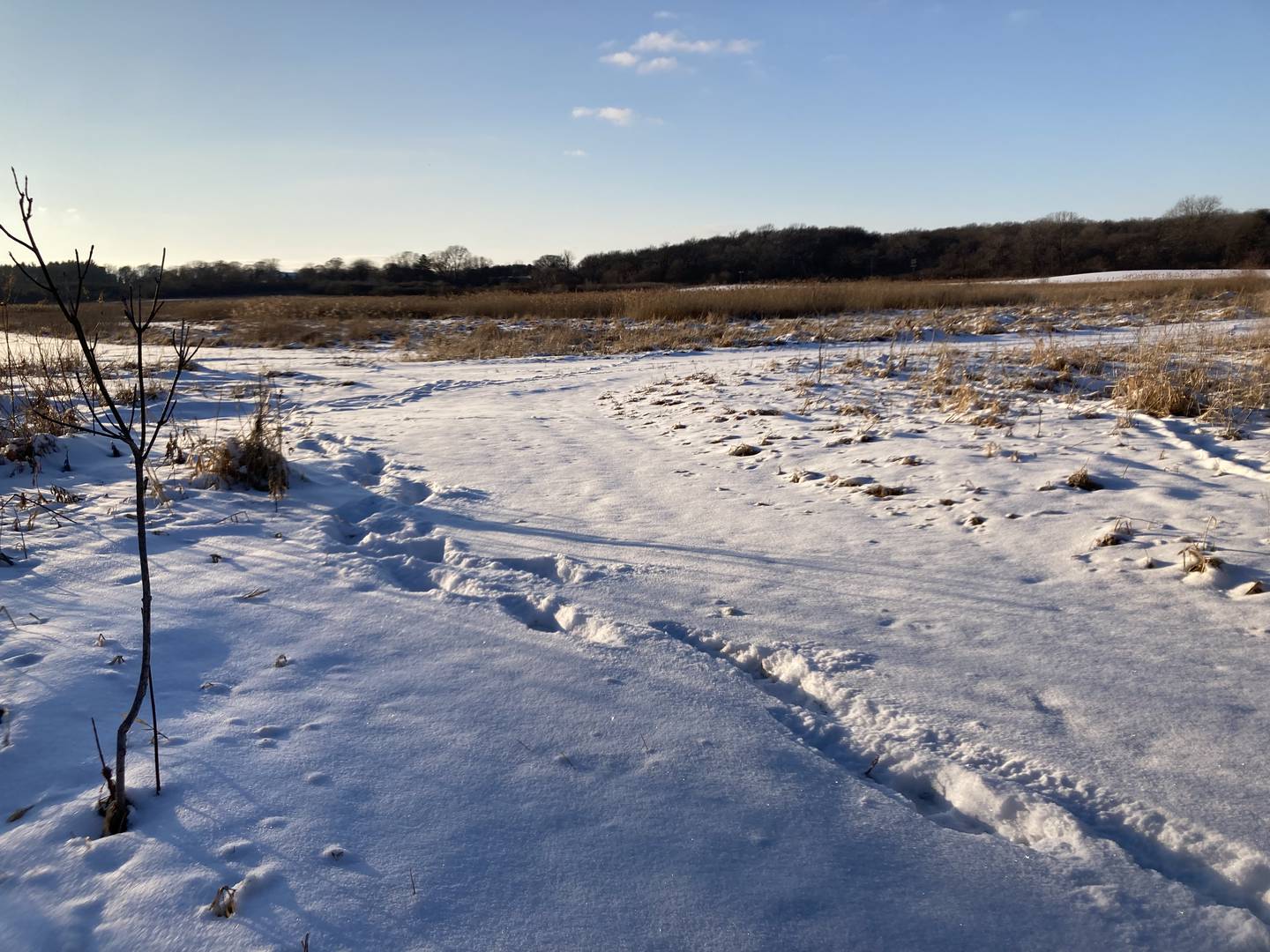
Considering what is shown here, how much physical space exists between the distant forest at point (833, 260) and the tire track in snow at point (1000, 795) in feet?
139

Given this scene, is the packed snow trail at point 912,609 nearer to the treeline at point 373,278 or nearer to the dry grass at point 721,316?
the dry grass at point 721,316

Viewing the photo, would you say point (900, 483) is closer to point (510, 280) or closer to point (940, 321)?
point (940, 321)

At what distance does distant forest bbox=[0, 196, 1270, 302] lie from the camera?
46062 mm

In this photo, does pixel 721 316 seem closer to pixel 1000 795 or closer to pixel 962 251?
pixel 1000 795

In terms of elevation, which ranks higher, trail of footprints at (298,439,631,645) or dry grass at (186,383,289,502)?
dry grass at (186,383,289,502)

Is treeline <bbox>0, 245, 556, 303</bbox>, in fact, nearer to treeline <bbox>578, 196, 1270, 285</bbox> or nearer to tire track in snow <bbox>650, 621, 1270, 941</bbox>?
treeline <bbox>578, 196, 1270, 285</bbox>

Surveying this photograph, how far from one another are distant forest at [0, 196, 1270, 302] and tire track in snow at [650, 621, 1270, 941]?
4222 centimetres

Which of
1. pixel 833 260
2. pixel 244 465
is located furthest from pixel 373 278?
pixel 244 465

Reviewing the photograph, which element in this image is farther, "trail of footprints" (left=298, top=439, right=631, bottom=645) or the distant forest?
the distant forest

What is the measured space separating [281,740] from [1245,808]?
249cm

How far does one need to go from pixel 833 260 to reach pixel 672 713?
180 feet

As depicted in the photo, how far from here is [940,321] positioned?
14.6m

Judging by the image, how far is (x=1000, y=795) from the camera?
74.0 inches

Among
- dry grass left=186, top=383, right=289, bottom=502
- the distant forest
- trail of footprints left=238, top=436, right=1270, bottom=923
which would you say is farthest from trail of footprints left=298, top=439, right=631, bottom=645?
the distant forest
